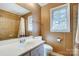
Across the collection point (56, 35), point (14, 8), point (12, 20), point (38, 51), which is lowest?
point (38, 51)

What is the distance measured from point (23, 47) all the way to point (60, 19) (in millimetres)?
636

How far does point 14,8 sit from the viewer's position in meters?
1.36

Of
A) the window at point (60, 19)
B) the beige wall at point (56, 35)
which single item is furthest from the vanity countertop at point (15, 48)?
the window at point (60, 19)

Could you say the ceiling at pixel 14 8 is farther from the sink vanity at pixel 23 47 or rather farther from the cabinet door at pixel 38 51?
the cabinet door at pixel 38 51

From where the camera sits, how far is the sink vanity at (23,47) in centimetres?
127

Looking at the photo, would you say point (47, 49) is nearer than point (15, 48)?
No

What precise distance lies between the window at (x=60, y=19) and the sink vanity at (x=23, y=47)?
29 cm

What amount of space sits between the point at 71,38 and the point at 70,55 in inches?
9.1

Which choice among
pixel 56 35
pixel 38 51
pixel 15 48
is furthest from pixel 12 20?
pixel 56 35

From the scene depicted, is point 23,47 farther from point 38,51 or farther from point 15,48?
point 38,51

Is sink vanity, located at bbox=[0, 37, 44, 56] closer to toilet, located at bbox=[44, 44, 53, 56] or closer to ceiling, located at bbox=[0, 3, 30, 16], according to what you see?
toilet, located at bbox=[44, 44, 53, 56]

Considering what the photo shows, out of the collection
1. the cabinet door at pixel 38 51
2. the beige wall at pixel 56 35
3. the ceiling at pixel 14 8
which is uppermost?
the ceiling at pixel 14 8

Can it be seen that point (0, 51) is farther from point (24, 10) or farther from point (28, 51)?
point (24, 10)

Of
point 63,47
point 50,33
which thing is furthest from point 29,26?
point 63,47
